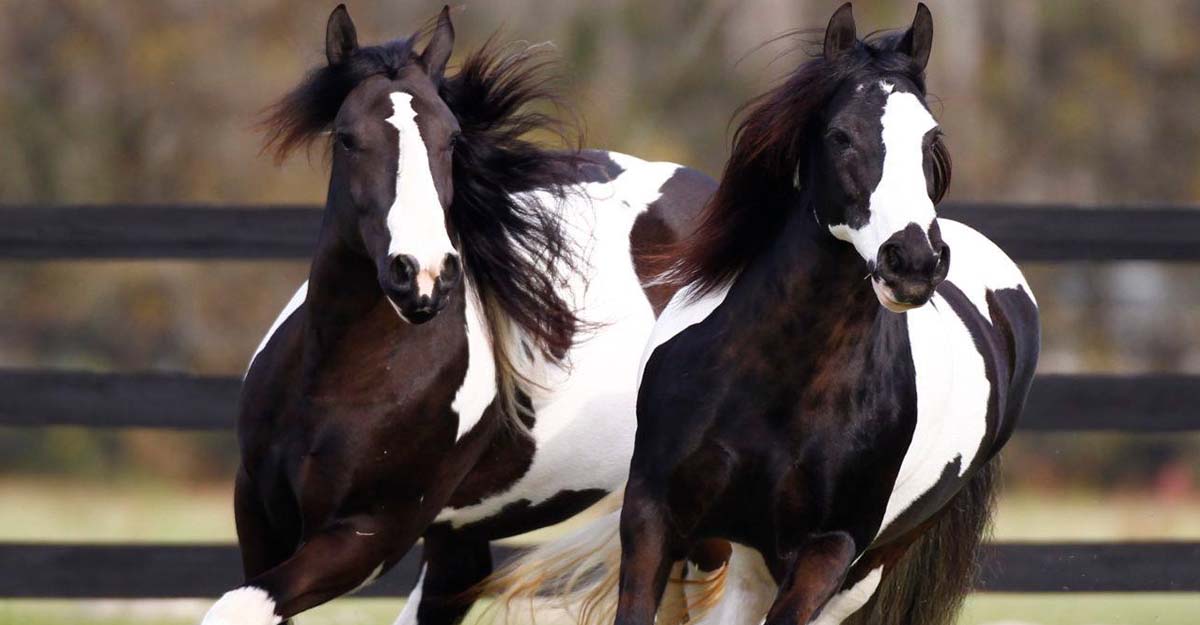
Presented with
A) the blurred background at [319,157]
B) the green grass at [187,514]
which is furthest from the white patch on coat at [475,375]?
the blurred background at [319,157]

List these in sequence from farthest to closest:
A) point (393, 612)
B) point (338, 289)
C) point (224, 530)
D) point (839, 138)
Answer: point (224, 530), point (393, 612), point (338, 289), point (839, 138)

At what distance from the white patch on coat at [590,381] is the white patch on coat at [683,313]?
1.43ft

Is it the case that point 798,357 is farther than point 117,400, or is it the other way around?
point 117,400

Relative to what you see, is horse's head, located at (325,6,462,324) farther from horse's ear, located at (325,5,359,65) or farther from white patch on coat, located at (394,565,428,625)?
white patch on coat, located at (394,565,428,625)

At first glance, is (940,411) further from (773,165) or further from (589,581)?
(589,581)

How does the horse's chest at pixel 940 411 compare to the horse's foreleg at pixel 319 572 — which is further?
the horse's chest at pixel 940 411

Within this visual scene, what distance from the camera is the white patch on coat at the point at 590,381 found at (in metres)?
4.06

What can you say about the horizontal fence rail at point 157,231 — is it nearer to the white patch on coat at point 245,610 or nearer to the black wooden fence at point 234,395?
the black wooden fence at point 234,395

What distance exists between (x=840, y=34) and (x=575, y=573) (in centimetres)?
146

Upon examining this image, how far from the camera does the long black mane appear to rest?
371 centimetres

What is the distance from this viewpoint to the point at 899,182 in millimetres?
3031

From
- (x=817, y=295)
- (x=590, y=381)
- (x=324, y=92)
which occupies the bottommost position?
(x=590, y=381)

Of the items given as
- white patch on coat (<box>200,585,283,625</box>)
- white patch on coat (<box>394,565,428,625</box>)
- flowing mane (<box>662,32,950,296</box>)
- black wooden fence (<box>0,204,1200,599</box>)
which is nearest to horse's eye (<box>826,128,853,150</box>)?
flowing mane (<box>662,32,950,296</box>)

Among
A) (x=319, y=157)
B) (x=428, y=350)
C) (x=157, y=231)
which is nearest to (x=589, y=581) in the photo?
(x=428, y=350)
